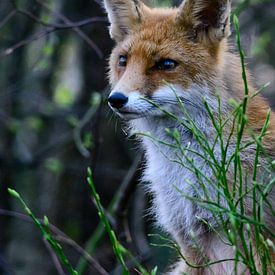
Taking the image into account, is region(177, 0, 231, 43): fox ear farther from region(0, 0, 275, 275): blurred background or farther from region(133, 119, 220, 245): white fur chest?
region(0, 0, 275, 275): blurred background

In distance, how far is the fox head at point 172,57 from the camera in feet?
17.7

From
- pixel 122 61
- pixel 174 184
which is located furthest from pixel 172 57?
pixel 174 184

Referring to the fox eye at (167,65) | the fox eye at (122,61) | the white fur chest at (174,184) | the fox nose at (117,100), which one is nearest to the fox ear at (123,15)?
the fox eye at (122,61)

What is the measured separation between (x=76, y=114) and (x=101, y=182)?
4.99 ft

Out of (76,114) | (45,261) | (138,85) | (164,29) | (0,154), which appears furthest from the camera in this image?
(45,261)

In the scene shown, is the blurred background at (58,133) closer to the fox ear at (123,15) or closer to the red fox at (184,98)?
the fox ear at (123,15)

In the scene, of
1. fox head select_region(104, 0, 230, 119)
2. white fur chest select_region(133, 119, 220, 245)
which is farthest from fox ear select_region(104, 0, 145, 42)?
white fur chest select_region(133, 119, 220, 245)

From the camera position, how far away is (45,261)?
1248 centimetres

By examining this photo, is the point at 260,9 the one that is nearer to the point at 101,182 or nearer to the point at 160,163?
the point at 101,182

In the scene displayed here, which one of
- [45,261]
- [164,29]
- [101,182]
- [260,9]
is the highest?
[164,29]

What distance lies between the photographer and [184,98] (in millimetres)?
5469

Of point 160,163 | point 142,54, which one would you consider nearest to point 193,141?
point 160,163

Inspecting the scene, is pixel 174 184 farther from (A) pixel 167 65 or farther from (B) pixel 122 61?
(B) pixel 122 61

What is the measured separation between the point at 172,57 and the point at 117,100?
2.20 ft
